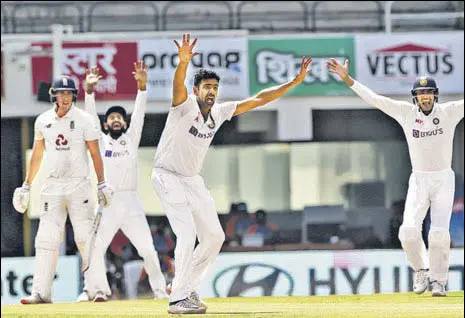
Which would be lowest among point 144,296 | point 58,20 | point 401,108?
point 144,296

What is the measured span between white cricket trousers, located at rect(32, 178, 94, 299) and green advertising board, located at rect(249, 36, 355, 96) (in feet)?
32.6

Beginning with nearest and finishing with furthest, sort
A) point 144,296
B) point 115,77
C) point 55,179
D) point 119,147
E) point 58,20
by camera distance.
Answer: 1. point 55,179
2. point 119,147
3. point 144,296
4. point 115,77
5. point 58,20

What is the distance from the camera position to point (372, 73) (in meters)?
24.4

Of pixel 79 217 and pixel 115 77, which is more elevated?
pixel 115 77

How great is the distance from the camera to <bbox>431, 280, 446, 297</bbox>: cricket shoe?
46.2 ft

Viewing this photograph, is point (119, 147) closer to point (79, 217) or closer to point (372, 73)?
point (79, 217)

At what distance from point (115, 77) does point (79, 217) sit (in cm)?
993

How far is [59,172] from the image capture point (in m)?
14.3

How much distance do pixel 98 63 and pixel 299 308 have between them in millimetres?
12616

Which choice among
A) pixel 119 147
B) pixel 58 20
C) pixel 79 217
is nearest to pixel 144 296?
pixel 119 147

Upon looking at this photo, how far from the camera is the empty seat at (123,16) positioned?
1058 inches

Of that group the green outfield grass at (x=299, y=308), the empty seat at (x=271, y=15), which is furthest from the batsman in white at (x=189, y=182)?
the empty seat at (x=271, y=15)

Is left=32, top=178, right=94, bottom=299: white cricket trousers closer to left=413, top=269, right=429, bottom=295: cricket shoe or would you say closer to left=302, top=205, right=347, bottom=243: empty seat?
left=413, top=269, right=429, bottom=295: cricket shoe

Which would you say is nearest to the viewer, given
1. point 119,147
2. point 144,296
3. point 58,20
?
point 119,147
